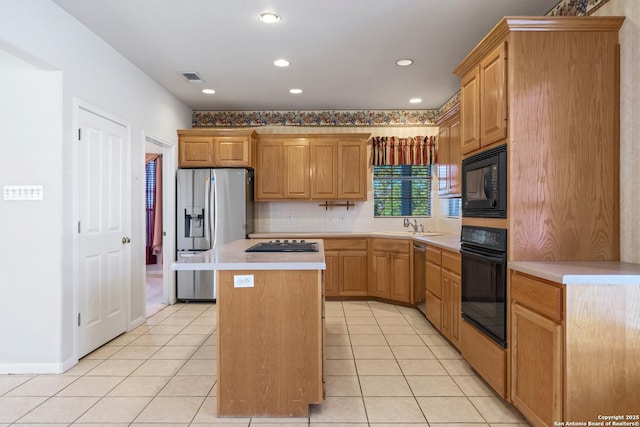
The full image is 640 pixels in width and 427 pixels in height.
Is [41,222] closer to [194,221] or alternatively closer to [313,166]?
[194,221]

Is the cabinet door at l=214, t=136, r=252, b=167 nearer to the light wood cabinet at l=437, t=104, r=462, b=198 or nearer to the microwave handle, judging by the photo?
the light wood cabinet at l=437, t=104, r=462, b=198

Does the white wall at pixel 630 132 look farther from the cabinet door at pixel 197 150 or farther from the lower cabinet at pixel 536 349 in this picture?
the cabinet door at pixel 197 150

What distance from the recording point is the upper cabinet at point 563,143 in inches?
77.6

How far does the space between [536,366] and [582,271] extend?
1.72 ft

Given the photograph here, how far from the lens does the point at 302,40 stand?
3.02 meters

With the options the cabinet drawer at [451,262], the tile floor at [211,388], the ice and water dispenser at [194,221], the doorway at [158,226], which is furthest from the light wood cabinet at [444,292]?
the doorway at [158,226]

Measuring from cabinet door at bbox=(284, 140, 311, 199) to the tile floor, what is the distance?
2125 millimetres

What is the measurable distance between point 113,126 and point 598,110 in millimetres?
3644

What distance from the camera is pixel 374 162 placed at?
508 cm

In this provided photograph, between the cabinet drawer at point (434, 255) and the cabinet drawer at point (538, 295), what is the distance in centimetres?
123

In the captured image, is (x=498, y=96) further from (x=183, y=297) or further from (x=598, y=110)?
(x=183, y=297)

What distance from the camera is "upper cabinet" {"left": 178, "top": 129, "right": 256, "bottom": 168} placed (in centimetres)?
462

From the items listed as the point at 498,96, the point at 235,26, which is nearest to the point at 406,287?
the point at 498,96

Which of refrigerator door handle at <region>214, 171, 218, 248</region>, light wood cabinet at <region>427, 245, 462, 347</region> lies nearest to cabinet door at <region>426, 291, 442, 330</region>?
light wood cabinet at <region>427, 245, 462, 347</region>
